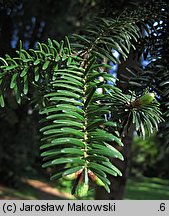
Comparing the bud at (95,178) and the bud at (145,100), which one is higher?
the bud at (145,100)

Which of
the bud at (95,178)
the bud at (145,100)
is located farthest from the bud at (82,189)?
the bud at (145,100)

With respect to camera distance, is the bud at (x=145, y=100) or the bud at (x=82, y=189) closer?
the bud at (x=82, y=189)

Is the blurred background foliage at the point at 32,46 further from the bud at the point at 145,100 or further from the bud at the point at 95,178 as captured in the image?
the bud at the point at 95,178

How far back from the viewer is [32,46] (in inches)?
79.8

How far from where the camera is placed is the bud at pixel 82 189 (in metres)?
0.57

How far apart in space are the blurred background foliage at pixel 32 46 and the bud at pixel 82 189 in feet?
1.17

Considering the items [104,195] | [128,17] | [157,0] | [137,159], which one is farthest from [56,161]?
[137,159]

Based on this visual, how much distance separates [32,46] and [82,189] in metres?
1.57

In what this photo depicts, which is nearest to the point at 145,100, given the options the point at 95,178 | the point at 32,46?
the point at 95,178

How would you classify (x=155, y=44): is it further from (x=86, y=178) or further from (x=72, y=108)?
(x=86, y=178)

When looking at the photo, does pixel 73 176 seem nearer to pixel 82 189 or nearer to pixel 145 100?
pixel 82 189

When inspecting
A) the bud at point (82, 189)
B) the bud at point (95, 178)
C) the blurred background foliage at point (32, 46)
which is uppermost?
the blurred background foliage at point (32, 46)

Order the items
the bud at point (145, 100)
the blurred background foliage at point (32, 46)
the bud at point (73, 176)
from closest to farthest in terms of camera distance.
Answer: the bud at point (73, 176) → the bud at point (145, 100) → the blurred background foliage at point (32, 46)

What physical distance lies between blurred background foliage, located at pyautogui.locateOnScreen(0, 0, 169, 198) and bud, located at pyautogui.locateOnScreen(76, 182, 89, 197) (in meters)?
0.36
